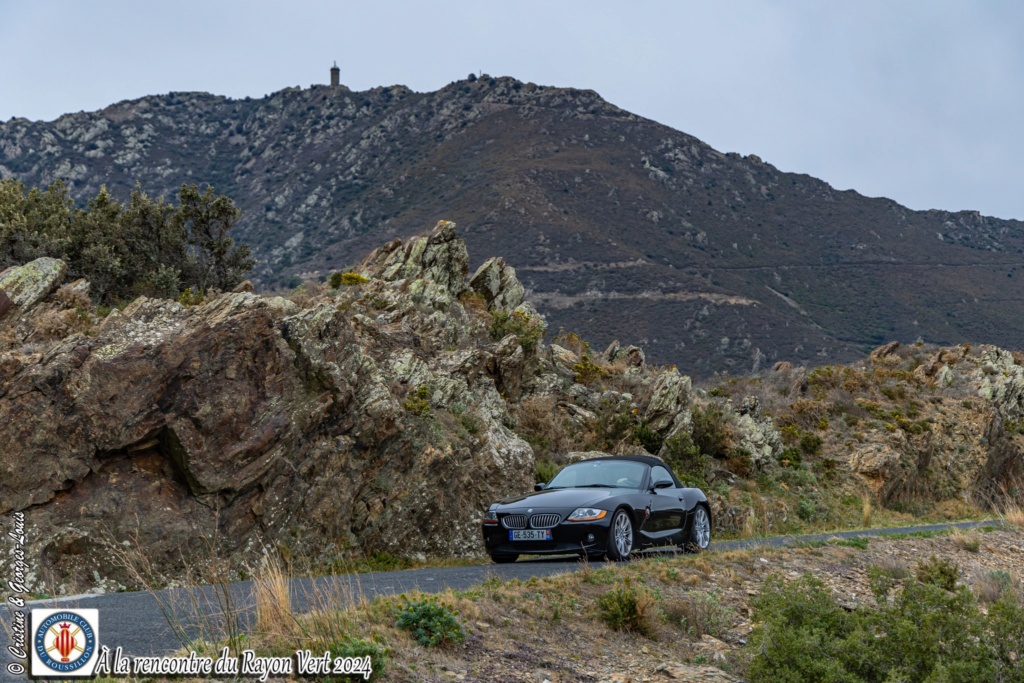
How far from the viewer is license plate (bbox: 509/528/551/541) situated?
12.1m

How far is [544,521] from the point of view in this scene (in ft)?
40.0

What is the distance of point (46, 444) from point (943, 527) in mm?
18104

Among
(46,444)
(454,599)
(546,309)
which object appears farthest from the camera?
(546,309)

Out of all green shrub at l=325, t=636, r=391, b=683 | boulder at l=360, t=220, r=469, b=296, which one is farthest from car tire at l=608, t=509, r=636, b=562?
boulder at l=360, t=220, r=469, b=296

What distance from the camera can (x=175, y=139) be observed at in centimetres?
12825

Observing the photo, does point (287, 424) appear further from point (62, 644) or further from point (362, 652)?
point (62, 644)

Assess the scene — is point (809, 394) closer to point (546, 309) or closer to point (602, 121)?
point (546, 309)

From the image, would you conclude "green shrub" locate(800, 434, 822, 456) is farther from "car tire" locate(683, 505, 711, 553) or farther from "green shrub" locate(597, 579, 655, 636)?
"green shrub" locate(597, 579, 655, 636)

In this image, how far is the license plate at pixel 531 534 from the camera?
39.8ft

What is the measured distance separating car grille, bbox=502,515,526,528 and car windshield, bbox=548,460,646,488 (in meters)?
1.35

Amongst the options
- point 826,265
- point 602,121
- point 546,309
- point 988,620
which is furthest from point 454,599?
point 602,121

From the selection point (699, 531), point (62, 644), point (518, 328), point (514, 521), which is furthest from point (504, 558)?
point (518, 328)

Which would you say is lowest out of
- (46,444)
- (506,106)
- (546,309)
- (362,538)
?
(362,538)

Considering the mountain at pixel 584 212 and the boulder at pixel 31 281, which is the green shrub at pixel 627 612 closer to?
the boulder at pixel 31 281
